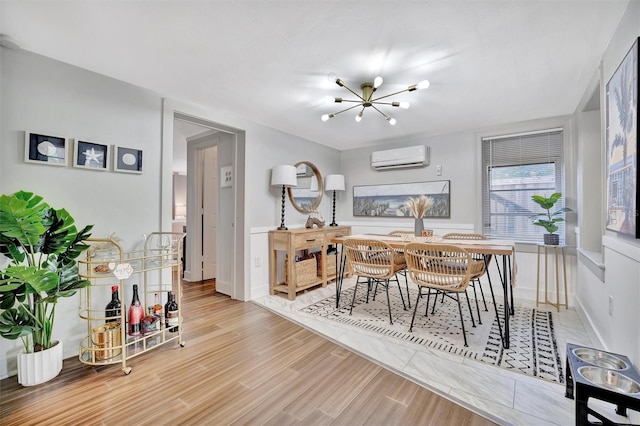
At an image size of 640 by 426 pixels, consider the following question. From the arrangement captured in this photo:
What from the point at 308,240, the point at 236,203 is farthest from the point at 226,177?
the point at 308,240

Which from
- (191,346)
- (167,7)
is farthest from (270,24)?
(191,346)

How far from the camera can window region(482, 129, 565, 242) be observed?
11.2ft

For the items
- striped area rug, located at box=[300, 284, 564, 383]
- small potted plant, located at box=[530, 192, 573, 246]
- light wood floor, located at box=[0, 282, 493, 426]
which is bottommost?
light wood floor, located at box=[0, 282, 493, 426]

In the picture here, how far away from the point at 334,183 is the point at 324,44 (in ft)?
9.22

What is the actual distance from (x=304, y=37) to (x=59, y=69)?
1.89 metres

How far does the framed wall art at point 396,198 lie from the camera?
4094 mm

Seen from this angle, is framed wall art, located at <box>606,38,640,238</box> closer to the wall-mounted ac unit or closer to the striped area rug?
the striped area rug

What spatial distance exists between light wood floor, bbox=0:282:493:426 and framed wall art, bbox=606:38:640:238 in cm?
136

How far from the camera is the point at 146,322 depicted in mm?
2234

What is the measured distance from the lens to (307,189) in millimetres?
4508

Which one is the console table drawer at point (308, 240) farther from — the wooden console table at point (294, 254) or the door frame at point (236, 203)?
the door frame at point (236, 203)

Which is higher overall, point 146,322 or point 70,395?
point 146,322

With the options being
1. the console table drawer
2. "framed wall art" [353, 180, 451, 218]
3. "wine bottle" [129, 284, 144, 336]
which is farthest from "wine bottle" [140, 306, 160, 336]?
"framed wall art" [353, 180, 451, 218]

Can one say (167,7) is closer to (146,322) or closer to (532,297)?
(146,322)
